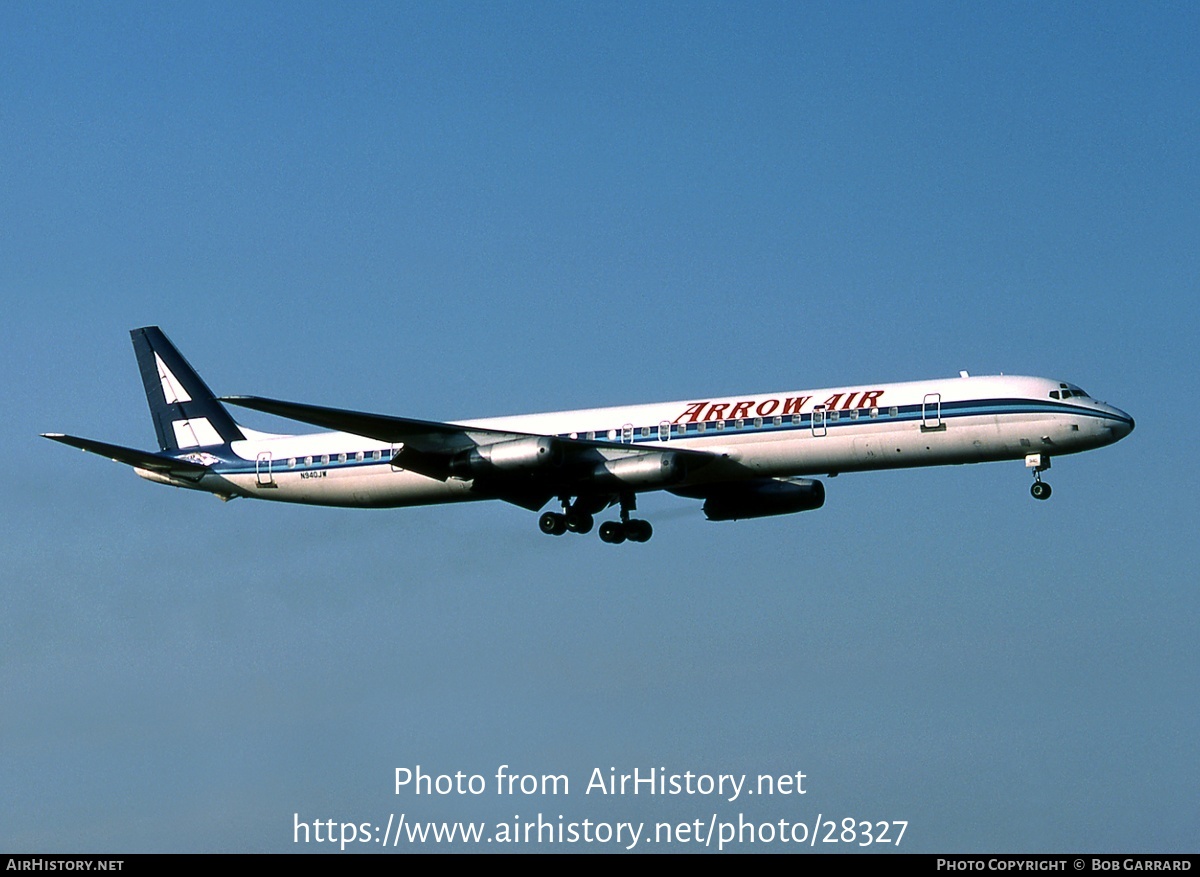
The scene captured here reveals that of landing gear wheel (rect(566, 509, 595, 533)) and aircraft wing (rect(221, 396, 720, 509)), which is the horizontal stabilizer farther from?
landing gear wheel (rect(566, 509, 595, 533))

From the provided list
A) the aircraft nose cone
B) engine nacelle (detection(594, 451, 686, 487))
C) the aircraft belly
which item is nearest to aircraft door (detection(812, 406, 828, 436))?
engine nacelle (detection(594, 451, 686, 487))

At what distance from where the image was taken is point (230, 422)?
61.6 meters

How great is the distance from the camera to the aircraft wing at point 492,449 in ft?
171

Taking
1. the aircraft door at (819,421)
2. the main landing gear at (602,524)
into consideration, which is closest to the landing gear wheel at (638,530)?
the main landing gear at (602,524)

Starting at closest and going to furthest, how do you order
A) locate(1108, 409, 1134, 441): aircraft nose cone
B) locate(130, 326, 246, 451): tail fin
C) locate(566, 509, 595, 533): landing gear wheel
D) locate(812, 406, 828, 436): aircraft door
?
locate(1108, 409, 1134, 441): aircraft nose cone → locate(812, 406, 828, 436): aircraft door → locate(566, 509, 595, 533): landing gear wheel → locate(130, 326, 246, 451): tail fin

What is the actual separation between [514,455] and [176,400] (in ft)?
52.5

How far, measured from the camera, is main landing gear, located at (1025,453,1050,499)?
50656mm

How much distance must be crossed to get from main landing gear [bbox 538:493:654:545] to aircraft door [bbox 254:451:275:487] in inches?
377

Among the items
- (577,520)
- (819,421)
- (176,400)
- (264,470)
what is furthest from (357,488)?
(819,421)

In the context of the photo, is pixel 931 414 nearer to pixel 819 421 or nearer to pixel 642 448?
pixel 819 421

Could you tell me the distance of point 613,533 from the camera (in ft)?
189
